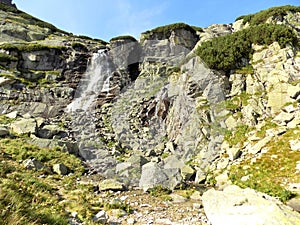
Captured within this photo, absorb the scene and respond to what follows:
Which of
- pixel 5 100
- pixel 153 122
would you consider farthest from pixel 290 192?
pixel 5 100

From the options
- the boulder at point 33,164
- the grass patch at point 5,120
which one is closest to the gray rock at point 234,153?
the boulder at point 33,164

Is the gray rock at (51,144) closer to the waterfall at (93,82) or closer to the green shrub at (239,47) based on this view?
the waterfall at (93,82)

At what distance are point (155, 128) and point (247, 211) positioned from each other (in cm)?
2009

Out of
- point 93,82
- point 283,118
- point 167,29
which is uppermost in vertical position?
point 167,29

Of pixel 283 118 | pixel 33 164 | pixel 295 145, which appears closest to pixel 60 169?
pixel 33 164

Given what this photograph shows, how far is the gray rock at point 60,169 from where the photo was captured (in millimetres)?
16078

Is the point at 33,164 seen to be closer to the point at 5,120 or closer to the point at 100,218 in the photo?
the point at 100,218

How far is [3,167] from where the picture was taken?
1230cm

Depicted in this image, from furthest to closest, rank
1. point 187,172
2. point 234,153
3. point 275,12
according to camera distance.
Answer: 1. point 275,12
2. point 187,172
3. point 234,153

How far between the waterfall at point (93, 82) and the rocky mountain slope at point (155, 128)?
285mm

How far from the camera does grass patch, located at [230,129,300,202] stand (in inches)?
527

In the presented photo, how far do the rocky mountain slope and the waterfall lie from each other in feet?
0.93

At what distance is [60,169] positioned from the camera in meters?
16.2

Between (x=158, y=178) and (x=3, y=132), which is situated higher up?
(x=3, y=132)
